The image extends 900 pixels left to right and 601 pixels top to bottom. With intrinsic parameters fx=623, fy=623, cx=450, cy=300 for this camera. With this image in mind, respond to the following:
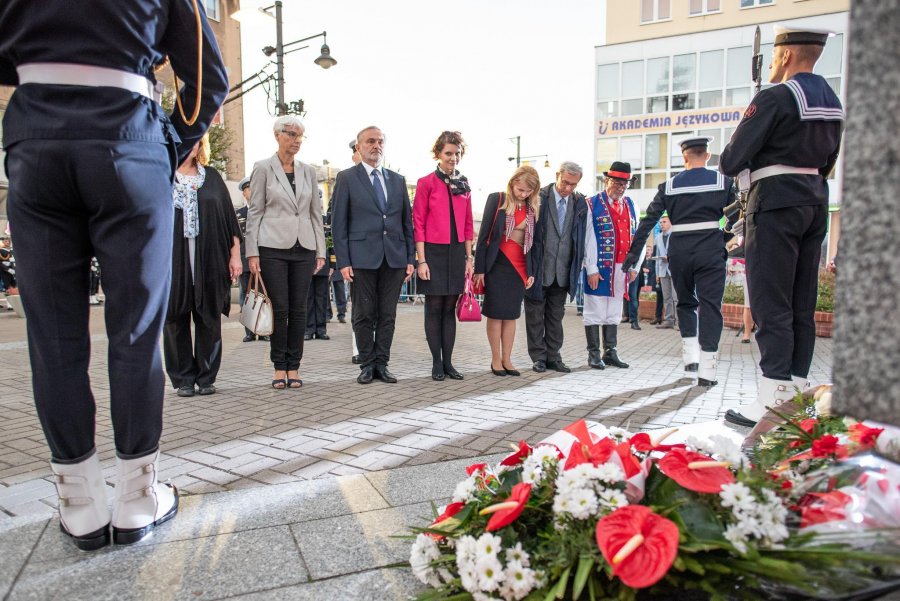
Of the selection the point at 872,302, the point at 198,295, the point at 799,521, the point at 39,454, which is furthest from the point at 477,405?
the point at 872,302

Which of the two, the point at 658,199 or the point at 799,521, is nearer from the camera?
the point at 799,521

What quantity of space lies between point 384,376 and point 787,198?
3320mm

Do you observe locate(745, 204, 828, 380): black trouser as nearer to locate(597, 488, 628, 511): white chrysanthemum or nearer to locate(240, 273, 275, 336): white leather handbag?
locate(597, 488, 628, 511): white chrysanthemum

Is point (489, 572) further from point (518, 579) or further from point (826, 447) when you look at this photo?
point (826, 447)

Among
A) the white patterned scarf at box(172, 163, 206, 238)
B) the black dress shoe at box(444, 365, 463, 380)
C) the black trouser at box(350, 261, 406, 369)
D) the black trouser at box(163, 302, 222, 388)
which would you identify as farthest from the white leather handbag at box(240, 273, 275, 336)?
the black dress shoe at box(444, 365, 463, 380)

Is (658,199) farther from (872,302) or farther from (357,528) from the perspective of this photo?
(872,302)

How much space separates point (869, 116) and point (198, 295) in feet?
14.7

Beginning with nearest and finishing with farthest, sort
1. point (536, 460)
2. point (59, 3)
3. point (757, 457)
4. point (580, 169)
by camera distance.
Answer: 1. point (536, 460)
2. point (59, 3)
3. point (757, 457)
4. point (580, 169)

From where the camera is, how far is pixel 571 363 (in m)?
6.63

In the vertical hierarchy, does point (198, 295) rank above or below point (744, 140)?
below

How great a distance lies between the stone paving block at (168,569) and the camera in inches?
64.7

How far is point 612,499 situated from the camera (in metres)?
1.43

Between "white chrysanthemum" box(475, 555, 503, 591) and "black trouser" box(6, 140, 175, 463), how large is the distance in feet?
4.02

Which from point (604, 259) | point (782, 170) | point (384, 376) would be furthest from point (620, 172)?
point (384, 376)
